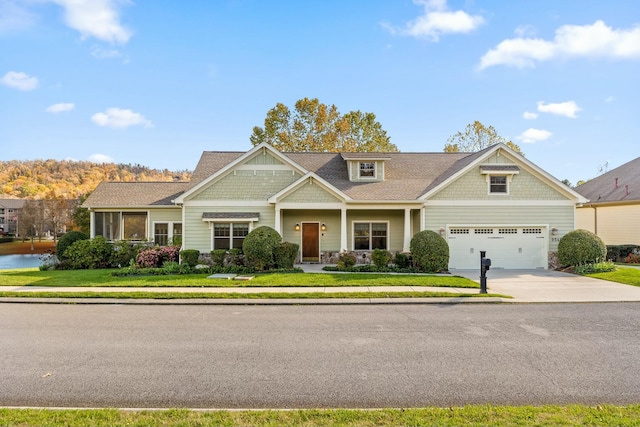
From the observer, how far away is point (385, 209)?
64.3 ft

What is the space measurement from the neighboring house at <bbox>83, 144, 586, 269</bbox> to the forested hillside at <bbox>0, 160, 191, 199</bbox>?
299 ft

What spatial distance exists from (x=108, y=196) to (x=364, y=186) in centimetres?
1457

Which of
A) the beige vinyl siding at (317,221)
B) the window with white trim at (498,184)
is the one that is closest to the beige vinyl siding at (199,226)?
the beige vinyl siding at (317,221)

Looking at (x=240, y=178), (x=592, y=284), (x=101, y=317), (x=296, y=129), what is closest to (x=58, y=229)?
(x=296, y=129)

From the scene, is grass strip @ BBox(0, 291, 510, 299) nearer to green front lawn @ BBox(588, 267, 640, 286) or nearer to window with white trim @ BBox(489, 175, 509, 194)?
green front lawn @ BBox(588, 267, 640, 286)

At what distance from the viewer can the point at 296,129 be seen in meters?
36.7

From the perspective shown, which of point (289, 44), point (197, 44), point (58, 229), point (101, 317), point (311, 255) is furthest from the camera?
point (58, 229)

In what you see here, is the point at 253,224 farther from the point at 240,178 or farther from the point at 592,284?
the point at 592,284

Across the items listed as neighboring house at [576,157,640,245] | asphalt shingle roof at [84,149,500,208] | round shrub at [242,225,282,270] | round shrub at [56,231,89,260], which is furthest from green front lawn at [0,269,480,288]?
neighboring house at [576,157,640,245]

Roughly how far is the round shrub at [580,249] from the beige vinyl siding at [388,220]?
7426mm

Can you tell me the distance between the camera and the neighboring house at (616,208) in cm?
2238

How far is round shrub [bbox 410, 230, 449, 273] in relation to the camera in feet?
54.5

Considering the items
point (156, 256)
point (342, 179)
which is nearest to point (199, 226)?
point (156, 256)

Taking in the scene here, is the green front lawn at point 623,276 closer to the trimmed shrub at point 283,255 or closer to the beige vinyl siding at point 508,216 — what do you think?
the beige vinyl siding at point 508,216
